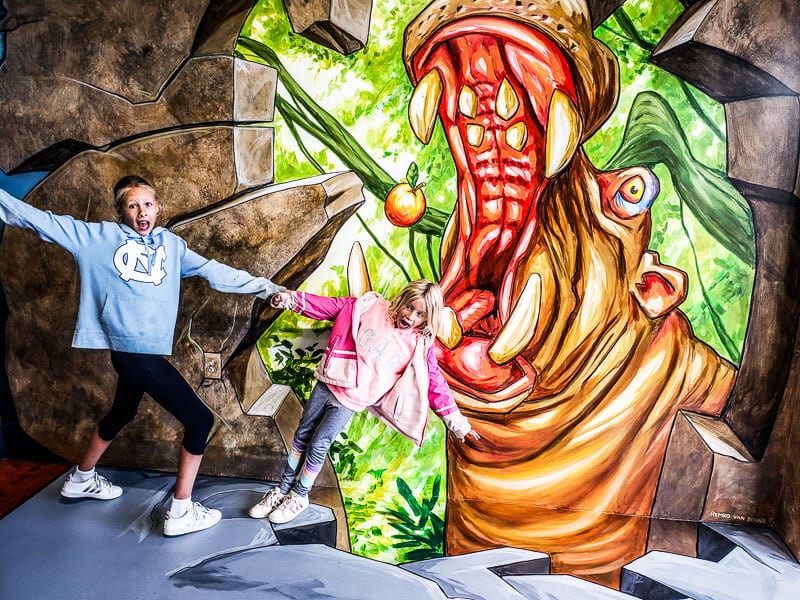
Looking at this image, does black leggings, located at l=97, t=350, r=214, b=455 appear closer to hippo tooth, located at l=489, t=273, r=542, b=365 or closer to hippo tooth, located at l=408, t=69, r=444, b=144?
hippo tooth, located at l=489, t=273, r=542, b=365

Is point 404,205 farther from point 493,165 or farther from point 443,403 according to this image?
point 443,403

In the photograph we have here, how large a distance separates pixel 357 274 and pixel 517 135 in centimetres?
87

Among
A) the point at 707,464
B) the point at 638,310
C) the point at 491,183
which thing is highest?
the point at 491,183

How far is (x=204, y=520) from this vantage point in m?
2.20

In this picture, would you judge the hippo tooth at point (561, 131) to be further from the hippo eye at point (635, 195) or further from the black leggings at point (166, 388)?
the black leggings at point (166, 388)

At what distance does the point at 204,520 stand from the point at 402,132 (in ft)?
5.65

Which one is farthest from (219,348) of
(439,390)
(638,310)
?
(638,310)

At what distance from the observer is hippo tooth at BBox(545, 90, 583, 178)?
225cm

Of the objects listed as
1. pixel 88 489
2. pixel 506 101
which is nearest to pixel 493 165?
pixel 506 101

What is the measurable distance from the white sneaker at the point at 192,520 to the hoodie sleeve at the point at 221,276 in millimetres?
860

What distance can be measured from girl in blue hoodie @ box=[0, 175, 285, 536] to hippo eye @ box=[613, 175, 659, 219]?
163 cm

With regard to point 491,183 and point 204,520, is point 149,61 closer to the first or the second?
point 491,183

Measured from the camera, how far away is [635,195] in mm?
2279

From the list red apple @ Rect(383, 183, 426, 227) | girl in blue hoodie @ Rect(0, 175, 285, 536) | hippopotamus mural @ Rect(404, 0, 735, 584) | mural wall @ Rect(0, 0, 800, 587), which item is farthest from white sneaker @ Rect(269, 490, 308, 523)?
red apple @ Rect(383, 183, 426, 227)
